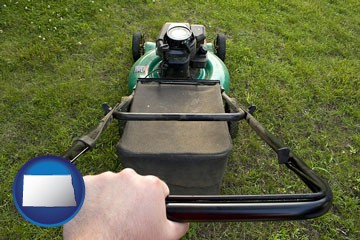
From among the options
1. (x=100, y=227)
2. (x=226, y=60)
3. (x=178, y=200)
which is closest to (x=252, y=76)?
(x=226, y=60)

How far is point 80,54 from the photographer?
2475 millimetres

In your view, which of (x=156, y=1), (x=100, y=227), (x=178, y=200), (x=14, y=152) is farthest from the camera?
(x=156, y=1)

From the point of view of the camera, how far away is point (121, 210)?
0.54 metres

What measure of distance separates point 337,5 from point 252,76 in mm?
1268

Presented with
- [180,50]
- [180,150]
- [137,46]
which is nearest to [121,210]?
[180,150]

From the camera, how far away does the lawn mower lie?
639 mm

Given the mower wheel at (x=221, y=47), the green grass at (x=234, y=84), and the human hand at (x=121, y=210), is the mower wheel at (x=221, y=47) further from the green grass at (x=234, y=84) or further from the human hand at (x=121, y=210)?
the human hand at (x=121, y=210)

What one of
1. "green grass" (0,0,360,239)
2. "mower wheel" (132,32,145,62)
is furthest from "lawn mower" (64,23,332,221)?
"green grass" (0,0,360,239)

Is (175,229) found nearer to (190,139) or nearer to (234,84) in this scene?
(190,139)

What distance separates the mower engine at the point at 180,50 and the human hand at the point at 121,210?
1099 mm

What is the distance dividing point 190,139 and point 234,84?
1.13 metres

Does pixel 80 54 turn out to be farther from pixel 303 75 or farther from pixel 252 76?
pixel 303 75

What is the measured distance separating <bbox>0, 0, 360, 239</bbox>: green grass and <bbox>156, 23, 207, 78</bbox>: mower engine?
51 cm

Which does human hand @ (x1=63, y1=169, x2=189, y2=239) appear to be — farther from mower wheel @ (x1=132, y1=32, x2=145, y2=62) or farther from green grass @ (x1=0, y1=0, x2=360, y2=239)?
mower wheel @ (x1=132, y1=32, x2=145, y2=62)
